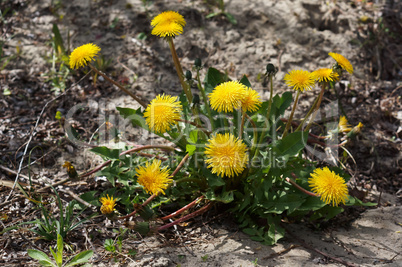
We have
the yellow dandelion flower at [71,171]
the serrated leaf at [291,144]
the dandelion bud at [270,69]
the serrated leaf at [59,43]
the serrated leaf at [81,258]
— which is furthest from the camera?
the serrated leaf at [59,43]

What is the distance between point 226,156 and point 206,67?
1.86 meters

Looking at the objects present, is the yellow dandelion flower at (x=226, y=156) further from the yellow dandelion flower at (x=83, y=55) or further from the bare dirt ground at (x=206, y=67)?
the yellow dandelion flower at (x=83, y=55)

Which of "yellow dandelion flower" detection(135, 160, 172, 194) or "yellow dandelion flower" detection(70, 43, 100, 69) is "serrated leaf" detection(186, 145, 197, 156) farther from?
"yellow dandelion flower" detection(70, 43, 100, 69)

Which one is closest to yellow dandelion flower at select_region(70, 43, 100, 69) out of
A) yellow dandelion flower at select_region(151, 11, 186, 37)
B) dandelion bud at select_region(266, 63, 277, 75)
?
yellow dandelion flower at select_region(151, 11, 186, 37)

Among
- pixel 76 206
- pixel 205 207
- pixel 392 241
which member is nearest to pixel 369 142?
pixel 392 241

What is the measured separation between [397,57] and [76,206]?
3.47 meters

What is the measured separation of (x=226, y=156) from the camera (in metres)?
2.02

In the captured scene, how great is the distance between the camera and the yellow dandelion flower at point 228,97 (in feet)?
6.51

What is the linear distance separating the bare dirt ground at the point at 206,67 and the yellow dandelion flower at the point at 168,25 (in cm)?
107

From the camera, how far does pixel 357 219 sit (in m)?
2.57

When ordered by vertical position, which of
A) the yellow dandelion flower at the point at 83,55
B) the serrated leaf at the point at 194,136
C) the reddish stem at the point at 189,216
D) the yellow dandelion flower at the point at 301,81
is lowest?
the reddish stem at the point at 189,216

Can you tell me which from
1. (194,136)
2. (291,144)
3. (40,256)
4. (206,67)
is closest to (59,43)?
(206,67)

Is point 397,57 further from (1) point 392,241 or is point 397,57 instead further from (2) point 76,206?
(2) point 76,206

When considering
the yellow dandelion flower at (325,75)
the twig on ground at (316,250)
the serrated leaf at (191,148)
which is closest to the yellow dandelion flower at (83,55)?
the serrated leaf at (191,148)
